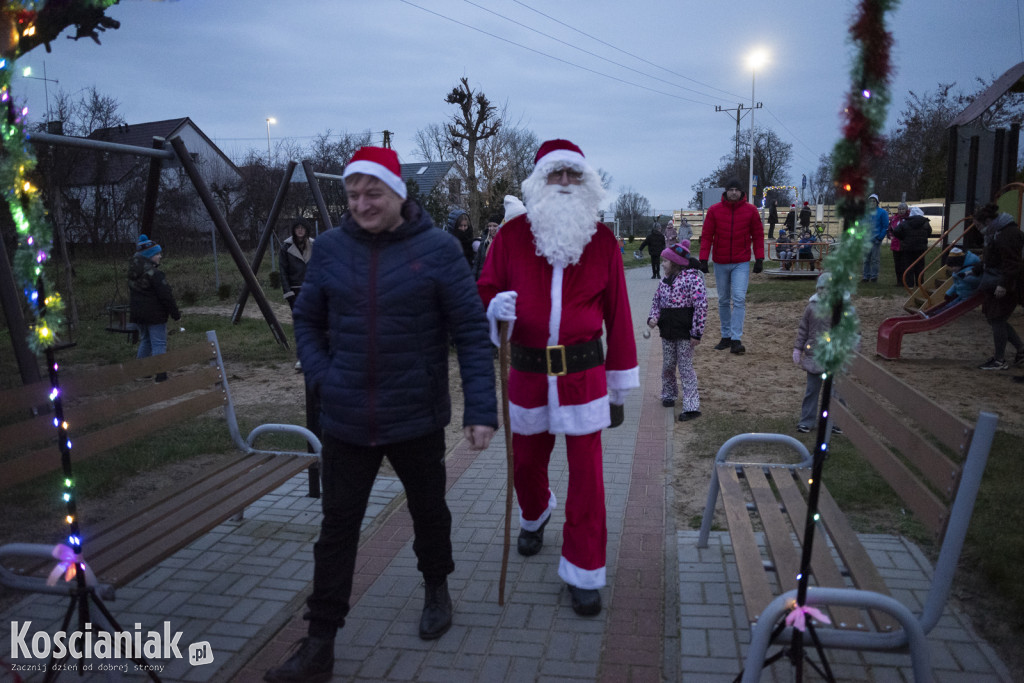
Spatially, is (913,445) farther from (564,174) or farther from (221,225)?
(221,225)

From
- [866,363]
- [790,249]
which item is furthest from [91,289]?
[790,249]

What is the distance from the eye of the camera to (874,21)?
195 centimetres

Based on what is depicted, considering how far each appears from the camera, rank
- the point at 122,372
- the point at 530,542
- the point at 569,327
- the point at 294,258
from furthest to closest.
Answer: the point at 294,258
the point at 530,542
the point at 122,372
the point at 569,327

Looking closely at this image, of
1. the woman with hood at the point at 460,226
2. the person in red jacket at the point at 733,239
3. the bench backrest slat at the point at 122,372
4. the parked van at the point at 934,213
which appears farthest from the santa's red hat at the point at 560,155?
the parked van at the point at 934,213

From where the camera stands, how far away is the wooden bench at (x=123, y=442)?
2789 mm

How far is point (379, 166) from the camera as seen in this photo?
281 cm

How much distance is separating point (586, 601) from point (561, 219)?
5.71 feet

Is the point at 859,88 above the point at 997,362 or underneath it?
above

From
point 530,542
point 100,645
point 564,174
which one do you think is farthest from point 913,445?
point 100,645

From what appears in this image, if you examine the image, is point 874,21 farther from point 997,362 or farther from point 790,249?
point 790,249

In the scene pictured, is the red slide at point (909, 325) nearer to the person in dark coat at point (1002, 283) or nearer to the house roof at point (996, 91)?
the person in dark coat at point (1002, 283)

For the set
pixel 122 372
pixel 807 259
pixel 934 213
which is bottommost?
pixel 122 372

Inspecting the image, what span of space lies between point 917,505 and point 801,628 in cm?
76

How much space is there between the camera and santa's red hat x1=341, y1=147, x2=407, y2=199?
279cm
